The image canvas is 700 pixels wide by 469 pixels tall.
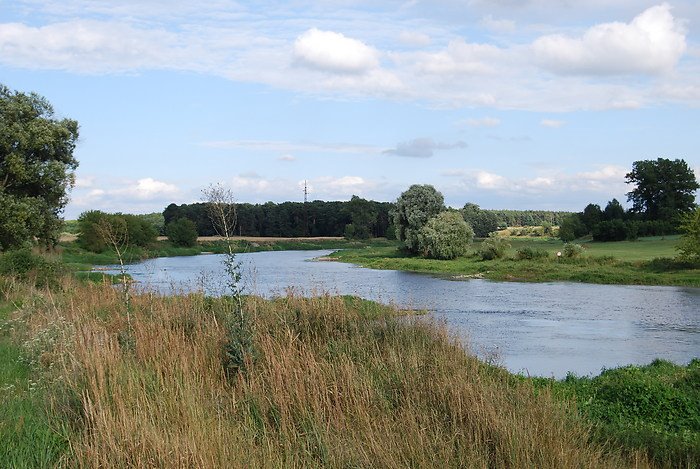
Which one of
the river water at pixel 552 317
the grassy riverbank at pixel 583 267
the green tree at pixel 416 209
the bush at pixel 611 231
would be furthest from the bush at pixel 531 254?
the bush at pixel 611 231

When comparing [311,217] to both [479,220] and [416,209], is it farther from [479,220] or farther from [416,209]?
[416,209]

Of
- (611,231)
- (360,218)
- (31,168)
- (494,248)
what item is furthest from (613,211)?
(31,168)

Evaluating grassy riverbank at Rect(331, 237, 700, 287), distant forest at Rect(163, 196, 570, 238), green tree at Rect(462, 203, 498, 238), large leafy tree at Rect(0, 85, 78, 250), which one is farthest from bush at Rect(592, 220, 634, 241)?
large leafy tree at Rect(0, 85, 78, 250)

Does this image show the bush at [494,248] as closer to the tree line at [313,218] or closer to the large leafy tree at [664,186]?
the large leafy tree at [664,186]

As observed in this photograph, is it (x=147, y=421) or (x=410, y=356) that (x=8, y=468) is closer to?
(x=147, y=421)

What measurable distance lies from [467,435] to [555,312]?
75.7 feet

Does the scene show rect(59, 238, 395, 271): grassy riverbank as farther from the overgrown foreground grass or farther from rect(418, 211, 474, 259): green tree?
the overgrown foreground grass

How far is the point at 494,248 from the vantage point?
5741 centimetres

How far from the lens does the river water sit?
17.6 m

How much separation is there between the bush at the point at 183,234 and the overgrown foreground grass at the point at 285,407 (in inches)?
3207

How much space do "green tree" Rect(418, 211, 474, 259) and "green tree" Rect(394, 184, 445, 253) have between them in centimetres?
282

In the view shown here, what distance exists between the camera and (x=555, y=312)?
2958cm

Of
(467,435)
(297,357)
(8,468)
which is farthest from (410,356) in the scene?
(8,468)

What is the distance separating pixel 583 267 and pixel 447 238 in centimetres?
1618
